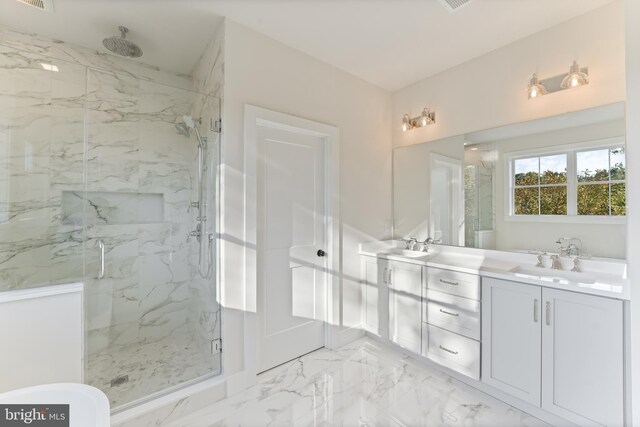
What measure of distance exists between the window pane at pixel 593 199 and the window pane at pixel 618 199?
0.03 meters

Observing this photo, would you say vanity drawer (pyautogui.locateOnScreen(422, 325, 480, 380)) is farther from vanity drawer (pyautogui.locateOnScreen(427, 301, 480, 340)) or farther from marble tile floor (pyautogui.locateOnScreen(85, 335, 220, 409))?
marble tile floor (pyautogui.locateOnScreen(85, 335, 220, 409))

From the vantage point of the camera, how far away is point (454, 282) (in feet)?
7.17

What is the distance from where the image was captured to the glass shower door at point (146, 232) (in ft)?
7.08

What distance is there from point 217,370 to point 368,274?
163 cm

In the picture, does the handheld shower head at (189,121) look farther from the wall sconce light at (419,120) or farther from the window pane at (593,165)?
the window pane at (593,165)

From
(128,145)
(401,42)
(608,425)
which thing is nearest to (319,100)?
(401,42)

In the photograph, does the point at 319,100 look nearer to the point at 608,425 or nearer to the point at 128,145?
the point at 128,145

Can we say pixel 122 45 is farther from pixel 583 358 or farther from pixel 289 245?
pixel 583 358

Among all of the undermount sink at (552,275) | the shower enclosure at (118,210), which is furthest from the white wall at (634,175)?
the shower enclosure at (118,210)

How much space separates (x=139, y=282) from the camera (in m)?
2.44

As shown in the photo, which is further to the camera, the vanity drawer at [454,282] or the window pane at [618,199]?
the vanity drawer at [454,282]

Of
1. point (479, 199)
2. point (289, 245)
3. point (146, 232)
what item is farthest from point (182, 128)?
point (479, 199)

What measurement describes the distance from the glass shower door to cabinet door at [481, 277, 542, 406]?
2.00m

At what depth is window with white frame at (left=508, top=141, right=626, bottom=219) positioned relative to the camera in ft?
6.08
